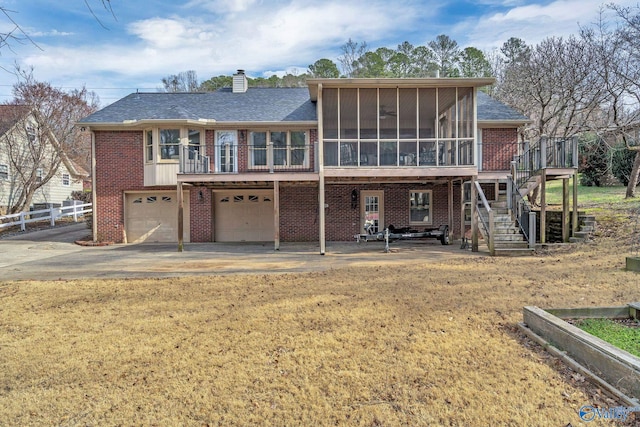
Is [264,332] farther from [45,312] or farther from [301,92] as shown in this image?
[301,92]

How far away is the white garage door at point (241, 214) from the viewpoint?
52.7ft

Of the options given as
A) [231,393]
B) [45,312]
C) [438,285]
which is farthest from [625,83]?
[45,312]

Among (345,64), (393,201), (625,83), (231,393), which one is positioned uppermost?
(345,64)

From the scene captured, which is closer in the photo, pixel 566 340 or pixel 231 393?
pixel 231 393

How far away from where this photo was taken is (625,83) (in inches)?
579

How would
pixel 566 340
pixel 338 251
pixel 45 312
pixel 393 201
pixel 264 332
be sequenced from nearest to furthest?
pixel 566 340, pixel 264 332, pixel 45 312, pixel 338 251, pixel 393 201

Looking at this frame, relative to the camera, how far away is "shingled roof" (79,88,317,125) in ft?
50.4

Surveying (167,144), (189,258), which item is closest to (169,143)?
(167,144)

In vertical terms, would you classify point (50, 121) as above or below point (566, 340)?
above

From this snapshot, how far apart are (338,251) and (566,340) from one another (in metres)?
8.90

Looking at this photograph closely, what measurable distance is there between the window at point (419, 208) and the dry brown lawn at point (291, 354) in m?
8.70

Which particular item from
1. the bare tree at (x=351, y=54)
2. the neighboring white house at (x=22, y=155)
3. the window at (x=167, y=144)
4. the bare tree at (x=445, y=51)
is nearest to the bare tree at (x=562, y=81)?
the window at (x=167, y=144)

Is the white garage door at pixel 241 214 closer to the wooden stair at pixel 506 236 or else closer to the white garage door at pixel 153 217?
the white garage door at pixel 153 217

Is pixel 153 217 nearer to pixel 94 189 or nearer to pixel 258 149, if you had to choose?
pixel 94 189
